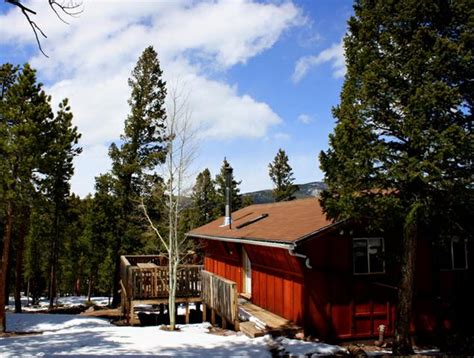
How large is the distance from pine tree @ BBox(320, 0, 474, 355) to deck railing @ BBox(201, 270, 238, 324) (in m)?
4.09

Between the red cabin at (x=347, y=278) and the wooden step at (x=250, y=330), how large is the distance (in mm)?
1207

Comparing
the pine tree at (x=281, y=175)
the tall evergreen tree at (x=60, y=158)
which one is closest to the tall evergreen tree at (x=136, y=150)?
the tall evergreen tree at (x=60, y=158)

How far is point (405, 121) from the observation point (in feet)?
28.9

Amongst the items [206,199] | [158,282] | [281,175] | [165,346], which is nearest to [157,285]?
[158,282]

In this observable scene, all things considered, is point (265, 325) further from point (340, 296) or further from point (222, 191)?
point (222, 191)

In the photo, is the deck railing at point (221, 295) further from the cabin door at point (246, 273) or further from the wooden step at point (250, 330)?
the cabin door at point (246, 273)

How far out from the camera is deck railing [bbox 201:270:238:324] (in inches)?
468

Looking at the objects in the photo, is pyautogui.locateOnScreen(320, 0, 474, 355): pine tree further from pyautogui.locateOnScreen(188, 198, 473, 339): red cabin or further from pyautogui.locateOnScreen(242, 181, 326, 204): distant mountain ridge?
pyautogui.locateOnScreen(242, 181, 326, 204): distant mountain ridge

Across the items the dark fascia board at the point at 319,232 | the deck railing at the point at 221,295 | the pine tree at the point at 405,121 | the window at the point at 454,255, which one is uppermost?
the pine tree at the point at 405,121

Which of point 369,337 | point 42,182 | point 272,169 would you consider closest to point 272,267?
point 369,337

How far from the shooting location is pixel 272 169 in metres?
50.5

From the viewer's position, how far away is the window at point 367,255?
38.9 feet

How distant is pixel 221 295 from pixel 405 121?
7.74m

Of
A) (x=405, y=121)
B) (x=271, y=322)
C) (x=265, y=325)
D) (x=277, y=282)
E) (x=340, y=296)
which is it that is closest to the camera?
(x=405, y=121)
